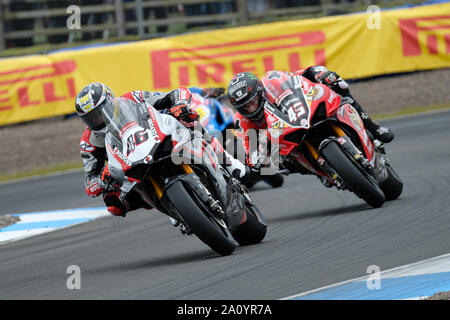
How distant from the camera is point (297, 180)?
12.1 m

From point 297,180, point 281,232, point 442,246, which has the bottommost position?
point 297,180

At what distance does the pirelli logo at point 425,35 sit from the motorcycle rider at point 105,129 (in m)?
11.1

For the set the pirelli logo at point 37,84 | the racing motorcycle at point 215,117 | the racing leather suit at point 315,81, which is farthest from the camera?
the pirelli logo at point 37,84

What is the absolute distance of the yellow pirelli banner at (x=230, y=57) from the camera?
52.3 feet

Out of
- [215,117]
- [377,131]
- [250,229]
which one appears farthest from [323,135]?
[215,117]

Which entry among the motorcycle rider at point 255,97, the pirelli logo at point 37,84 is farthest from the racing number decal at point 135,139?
the pirelli logo at point 37,84

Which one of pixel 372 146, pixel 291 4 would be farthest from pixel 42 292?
pixel 291 4

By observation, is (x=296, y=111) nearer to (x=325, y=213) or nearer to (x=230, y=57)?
(x=325, y=213)

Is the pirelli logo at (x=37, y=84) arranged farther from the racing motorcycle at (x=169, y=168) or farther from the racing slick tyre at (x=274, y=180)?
the racing motorcycle at (x=169, y=168)

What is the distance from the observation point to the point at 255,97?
7.91 metres

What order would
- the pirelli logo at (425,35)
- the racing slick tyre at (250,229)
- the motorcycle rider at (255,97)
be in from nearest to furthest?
the racing slick tyre at (250,229) → the motorcycle rider at (255,97) → the pirelli logo at (425,35)
